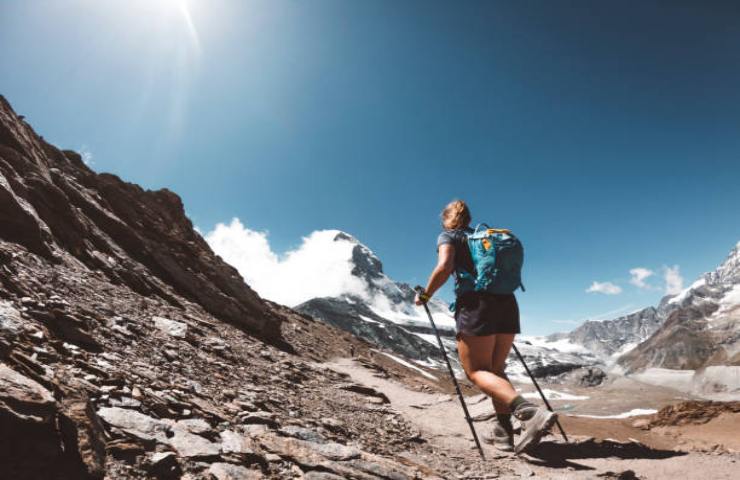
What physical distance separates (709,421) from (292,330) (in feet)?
94.1

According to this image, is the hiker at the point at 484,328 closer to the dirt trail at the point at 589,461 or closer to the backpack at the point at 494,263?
the backpack at the point at 494,263

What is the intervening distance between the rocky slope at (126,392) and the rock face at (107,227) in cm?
10

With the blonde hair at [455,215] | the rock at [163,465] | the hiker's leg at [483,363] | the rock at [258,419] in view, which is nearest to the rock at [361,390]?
the rock at [258,419]

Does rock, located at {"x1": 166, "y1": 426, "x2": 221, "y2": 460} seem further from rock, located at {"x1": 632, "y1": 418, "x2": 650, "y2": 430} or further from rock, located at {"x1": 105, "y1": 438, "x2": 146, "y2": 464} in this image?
rock, located at {"x1": 632, "y1": 418, "x2": 650, "y2": 430}

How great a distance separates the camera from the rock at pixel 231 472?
3688 millimetres

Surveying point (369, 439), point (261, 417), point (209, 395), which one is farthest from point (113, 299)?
point (369, 439)

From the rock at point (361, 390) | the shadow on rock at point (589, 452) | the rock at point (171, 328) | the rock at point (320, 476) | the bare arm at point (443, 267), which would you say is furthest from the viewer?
the rock at point (361, 390)

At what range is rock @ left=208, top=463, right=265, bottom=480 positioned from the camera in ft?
12.1

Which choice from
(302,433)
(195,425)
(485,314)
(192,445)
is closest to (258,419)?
(302,433)

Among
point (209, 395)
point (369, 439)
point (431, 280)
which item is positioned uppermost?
point (431, 280)

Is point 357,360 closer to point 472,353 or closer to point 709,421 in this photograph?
point 709,421

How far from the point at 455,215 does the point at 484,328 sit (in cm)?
206

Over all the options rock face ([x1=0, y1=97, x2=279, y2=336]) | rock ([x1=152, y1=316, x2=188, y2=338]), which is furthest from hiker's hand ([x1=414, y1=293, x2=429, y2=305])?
rock face ([x1=0, y1=97, x2=279, y2=336])

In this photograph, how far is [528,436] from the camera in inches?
207
